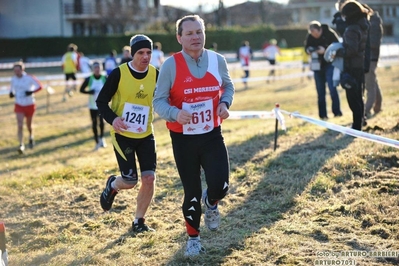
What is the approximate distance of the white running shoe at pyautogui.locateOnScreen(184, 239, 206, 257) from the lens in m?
5.16

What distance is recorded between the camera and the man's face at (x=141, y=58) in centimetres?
583

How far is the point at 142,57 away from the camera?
19.1 feet

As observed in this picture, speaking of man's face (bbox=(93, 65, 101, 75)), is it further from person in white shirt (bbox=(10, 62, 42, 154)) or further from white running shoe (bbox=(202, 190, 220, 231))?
white running shoe (bbox=(202, 190, 220, 231))

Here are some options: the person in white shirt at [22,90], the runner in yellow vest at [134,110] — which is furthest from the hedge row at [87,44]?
the runner in yellow vest at [134,110]

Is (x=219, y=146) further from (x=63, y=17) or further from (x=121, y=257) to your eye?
(x=63, y=17)

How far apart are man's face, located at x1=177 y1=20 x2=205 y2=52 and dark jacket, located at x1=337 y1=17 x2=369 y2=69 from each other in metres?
3.92

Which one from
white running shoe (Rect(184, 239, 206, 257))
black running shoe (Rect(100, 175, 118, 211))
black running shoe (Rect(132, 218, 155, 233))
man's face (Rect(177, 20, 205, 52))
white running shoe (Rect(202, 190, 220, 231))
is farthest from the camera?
black running shoe (Rect(100, 175, 118, 211))

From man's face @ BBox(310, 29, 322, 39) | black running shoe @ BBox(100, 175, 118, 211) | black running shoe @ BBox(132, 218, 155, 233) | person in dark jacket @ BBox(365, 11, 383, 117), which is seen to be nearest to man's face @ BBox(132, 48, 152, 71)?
black running shoe @ BBox(100, 175, 118, 211)

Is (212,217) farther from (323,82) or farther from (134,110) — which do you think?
(323,82)

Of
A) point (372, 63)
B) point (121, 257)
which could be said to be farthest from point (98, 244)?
point (372, 63)

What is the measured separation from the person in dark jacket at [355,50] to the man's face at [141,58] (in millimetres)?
3467

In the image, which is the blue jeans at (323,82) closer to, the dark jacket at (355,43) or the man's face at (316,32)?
the man's face at (316,32)

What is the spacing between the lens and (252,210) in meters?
6.46

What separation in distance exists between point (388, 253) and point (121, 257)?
2264 mm
